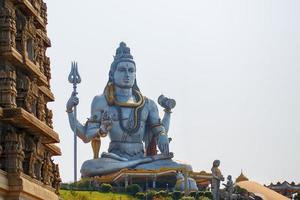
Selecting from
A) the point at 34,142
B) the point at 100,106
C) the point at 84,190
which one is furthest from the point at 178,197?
the point at 34,142

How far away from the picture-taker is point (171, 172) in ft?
162

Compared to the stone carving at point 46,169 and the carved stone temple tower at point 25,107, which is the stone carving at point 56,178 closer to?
the carved stone temple tower at point 25,107

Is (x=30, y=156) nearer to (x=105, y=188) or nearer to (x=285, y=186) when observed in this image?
(x=105, y=188)

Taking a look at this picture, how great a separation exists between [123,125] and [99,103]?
1695 mm

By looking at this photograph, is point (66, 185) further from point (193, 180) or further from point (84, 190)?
point (193, 180)

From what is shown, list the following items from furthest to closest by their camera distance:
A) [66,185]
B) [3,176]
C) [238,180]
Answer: [238,180] < [66,185] < [3,176]

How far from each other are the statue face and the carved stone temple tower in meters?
32.2

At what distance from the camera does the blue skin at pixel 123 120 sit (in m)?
49.8

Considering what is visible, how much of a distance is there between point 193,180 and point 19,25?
111ft

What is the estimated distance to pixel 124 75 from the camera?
50.0 metres

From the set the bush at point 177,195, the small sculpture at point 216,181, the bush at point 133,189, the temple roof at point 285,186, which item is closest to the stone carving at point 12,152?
the small sculpture at point 216,181

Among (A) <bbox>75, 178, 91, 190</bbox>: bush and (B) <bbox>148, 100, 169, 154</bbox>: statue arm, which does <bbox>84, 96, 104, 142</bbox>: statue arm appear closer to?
(B) <bbox>148, 100, 169, 154</bbox>: statue arm

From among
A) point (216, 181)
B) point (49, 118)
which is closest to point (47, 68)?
point (49, 118)

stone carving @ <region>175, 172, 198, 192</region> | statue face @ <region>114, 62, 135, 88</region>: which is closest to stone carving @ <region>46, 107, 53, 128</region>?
stone carving @ <region>175, 172, 198, 192</region>
